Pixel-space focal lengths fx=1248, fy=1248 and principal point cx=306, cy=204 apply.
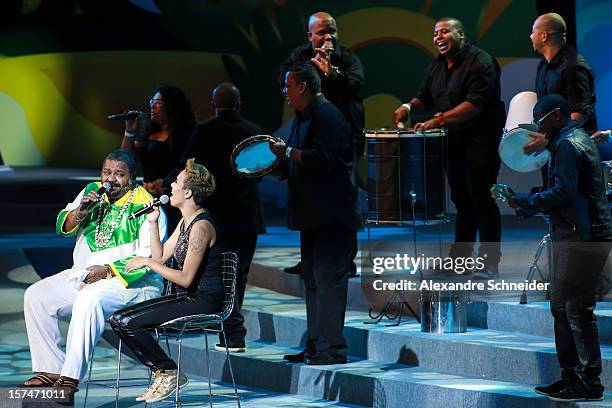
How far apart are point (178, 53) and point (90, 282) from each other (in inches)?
238

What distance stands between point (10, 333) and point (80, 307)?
1.89 metres

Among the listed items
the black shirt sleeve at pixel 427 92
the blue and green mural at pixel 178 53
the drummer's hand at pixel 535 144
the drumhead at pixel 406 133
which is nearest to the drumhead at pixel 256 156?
the drumhead at pixel 406 133

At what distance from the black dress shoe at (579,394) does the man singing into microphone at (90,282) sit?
79.7 inches

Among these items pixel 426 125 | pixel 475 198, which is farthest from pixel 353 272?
pixel 426 125

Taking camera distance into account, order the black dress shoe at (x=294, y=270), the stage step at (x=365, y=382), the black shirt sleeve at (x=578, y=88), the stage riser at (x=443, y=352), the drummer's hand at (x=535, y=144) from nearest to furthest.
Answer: the drummer's hand at (x=535, y=144) < the stage step at (x=365, y=382) < the stage riser at (x=443, y=352) < the black shirt sleeve at (x=578, y=88) < the black dress shoe at (x=294, y=270)

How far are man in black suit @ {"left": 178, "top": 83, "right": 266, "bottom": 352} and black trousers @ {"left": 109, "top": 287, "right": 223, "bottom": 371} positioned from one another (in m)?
1.10

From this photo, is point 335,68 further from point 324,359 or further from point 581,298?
point 581,298

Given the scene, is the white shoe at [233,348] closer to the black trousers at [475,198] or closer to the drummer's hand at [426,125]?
the black trousers at [475,198]

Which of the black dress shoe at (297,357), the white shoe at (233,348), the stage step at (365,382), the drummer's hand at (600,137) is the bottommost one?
the stage step at (365,382)

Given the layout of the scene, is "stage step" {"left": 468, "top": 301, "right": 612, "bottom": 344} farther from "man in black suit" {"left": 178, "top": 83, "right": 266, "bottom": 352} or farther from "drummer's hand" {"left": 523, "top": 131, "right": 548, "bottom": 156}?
"man in black suit" {"left": 178, "top": 83, "right": 266, "bottom": 352}

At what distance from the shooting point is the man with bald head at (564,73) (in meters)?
6.48

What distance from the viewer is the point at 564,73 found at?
6531 mm

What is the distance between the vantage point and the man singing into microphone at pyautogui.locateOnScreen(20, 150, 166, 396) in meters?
5.80

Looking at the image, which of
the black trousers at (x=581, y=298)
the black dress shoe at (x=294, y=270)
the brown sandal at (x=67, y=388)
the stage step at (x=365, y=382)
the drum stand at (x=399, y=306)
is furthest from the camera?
the black dress shoe at (x=294, y=270)
